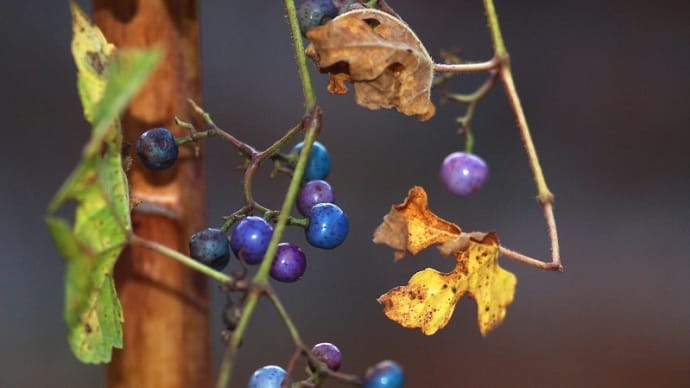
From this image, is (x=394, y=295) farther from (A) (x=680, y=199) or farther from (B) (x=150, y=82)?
(A) (x=680, y=199)

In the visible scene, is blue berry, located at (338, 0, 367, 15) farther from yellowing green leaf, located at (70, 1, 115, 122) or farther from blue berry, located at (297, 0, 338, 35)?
yellowing green leaf, located at (70, 1, 115, 122)

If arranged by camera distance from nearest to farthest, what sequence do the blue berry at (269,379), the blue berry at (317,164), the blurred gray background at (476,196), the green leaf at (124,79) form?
the green leaf at (124,79) < the blue berry at (269,379) < the blue berry at (317,164) < the blurred gray background at (476,196)

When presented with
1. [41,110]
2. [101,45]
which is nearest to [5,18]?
[41,110]

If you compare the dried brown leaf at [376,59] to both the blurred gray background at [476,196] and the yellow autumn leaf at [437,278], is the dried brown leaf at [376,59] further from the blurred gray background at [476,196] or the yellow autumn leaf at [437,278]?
the blurred gray background at [476,196]

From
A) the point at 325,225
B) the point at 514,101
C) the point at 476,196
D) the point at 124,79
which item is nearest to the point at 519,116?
the point at 514,101

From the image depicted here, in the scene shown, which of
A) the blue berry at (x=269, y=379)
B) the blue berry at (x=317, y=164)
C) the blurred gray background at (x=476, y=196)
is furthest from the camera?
the blurred gray background at (x=476, y=196)

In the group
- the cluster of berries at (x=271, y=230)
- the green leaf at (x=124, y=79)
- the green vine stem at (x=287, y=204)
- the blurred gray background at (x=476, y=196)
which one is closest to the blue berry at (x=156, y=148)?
the cluster of berries at (x=271, y=230)

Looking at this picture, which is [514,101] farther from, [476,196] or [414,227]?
[476,196]
